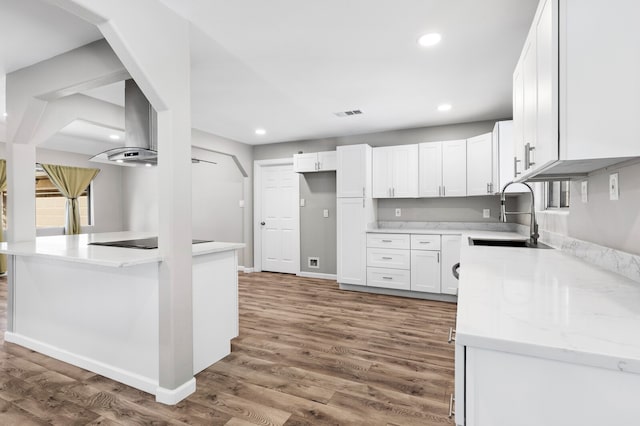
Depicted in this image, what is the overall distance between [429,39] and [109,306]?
2936 millimetres

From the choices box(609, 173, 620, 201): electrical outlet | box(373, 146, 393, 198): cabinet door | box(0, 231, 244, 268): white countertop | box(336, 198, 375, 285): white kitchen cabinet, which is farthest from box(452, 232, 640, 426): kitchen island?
box(373, 146, 393, 198): cabinet door

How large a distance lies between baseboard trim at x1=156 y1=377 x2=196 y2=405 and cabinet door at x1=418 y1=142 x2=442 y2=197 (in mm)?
3591

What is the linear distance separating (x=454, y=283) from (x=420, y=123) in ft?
7.15

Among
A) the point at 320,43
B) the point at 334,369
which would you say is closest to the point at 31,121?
the point at 320,43

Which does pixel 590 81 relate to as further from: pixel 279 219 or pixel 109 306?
pixel 279 219

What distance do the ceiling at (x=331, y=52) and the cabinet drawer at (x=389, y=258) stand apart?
1782 mm

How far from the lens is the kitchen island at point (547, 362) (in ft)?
2.03

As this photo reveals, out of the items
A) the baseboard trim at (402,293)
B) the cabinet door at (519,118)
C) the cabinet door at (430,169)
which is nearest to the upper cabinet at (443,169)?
the cabinet door at (430,169)

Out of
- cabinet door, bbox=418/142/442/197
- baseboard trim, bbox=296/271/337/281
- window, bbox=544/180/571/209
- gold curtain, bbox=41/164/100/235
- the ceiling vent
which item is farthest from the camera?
gold curtain, bbox=41/164/100/235

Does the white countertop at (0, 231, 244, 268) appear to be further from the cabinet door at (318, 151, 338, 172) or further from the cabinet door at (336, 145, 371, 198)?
the cabinet door at (318, 151, 338, 172)

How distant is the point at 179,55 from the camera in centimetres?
202

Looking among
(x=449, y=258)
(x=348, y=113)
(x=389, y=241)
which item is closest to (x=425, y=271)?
(x=449, y=258)

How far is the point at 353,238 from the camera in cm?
462

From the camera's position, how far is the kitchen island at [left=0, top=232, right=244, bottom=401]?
208 cm
